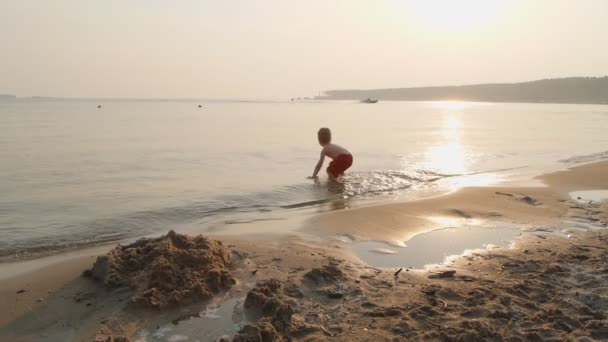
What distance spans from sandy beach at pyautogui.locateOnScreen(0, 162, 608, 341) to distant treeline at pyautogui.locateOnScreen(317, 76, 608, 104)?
107797 millimetres

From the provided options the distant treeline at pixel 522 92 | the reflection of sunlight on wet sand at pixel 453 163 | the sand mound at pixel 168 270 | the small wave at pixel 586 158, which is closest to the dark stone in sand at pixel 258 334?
the sand mound at pixel 168 270

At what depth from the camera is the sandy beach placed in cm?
286

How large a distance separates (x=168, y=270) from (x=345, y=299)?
1.45m

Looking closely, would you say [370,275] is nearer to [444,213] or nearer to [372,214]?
[372,214]

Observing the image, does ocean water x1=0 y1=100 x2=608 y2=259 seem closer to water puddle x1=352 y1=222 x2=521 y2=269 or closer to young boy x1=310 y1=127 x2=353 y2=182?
young boy x1=310 y1=127 x2=353 y2=182

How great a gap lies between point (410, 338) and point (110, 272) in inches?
97.0

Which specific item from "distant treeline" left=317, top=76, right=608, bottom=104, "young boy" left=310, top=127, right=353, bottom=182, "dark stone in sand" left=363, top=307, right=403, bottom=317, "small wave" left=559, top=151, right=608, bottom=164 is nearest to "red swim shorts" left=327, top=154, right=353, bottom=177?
"young boy" left=310, top=127, right=353, bottom=182

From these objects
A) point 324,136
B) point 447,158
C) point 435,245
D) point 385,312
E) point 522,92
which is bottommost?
point 447,158

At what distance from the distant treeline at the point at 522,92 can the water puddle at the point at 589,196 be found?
102077 mm

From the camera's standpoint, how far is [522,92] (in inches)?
4872

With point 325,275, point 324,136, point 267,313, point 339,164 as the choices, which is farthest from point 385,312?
point 324,136

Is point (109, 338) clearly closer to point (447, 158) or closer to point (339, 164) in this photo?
point (339, 164)

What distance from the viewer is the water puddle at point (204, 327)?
285cm

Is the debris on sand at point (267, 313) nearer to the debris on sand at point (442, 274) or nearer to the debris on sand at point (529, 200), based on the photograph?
the debris on sand at point (442, 274)
